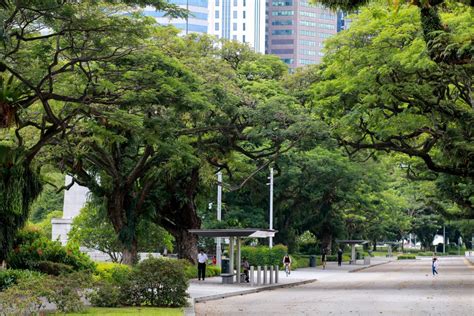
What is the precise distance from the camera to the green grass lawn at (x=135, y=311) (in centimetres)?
2083

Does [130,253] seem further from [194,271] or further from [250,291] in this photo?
[250,291]

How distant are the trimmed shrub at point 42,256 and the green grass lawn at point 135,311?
7.65m

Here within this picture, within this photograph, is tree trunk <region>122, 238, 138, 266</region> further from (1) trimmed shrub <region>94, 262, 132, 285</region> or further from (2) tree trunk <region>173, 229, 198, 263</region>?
(1) trimmed shrub <region>94, 262, 132, 285</region>

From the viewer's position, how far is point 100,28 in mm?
23359

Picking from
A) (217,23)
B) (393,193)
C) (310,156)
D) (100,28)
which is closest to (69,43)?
(100,28)

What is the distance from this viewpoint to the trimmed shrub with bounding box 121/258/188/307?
2441 cm

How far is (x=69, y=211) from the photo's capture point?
54812 millimetres

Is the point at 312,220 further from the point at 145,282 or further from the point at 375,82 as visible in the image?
the point at 145,282

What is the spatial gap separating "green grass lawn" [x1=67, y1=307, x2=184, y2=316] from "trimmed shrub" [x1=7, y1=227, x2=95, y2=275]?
7.65m

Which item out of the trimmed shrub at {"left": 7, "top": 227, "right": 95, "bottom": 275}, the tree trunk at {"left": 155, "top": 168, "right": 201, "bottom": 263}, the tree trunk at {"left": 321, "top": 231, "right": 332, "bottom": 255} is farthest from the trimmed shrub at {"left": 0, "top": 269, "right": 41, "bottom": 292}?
the tree trunk at {"left": 321, "top": 231, "right": 332, "bottom": 255}

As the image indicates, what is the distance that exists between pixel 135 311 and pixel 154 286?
3012 millimetres

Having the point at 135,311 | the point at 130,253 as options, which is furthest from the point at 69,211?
the point at 135,311

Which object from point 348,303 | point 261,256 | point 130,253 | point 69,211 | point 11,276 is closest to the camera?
point 11,276

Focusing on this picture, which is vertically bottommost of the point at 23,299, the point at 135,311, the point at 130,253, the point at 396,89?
the point at 135,311
